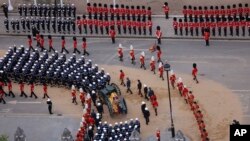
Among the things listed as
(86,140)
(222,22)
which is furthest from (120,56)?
(86,140)

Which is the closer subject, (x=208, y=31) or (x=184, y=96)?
(x=184, y=96)

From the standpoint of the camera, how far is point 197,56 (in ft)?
159

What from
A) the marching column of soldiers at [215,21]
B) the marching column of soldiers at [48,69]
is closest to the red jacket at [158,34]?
the marching column of soldiers at [215,21]

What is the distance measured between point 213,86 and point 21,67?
1046cm

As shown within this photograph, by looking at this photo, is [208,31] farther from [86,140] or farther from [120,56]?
[86,140]

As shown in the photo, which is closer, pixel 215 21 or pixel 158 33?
pixel 158 33

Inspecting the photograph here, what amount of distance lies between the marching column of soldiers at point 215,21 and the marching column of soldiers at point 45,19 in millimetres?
6826

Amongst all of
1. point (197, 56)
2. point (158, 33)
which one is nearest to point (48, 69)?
point (158, 33)

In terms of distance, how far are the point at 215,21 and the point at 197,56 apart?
3131 millimetres

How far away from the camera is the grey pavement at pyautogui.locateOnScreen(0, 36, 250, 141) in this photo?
45156 mm

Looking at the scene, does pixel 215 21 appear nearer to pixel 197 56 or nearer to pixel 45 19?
pixel 197 56

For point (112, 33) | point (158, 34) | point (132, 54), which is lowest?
point (132, 54)

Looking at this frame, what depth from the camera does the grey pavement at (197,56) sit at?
45156mm

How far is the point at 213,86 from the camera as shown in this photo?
148ft
